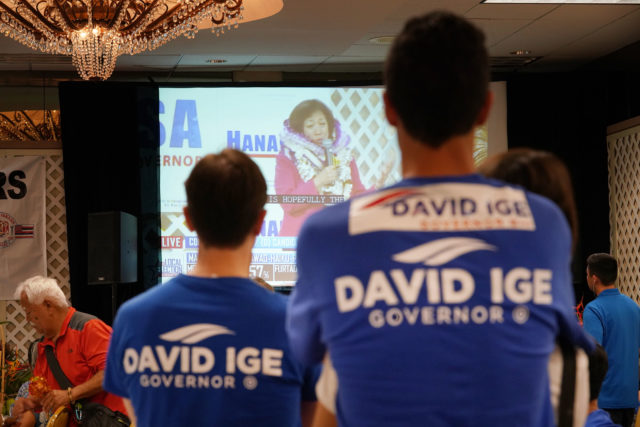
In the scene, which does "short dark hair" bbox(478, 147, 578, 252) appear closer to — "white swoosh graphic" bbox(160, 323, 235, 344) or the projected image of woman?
"white swoosh graphic" bbox(160, 323, 235, 344)

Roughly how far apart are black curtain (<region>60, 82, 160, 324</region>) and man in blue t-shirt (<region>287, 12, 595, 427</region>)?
6450 mm

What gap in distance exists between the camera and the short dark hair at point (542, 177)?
1113 millimetres

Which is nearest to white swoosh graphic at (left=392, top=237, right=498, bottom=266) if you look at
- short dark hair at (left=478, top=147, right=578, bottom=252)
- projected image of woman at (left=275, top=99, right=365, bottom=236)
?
short dark hair at (left=478, top=147, right=578, bottom=252)

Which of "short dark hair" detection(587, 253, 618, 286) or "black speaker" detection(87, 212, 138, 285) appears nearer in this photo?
"short dark hair" detection(587, 253, 618, 286)

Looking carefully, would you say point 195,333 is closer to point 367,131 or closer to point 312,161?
point 312,161

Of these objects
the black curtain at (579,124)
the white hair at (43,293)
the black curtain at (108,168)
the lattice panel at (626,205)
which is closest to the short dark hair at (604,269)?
the white hair at (43,293)

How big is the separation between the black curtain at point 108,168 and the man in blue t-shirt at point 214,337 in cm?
605

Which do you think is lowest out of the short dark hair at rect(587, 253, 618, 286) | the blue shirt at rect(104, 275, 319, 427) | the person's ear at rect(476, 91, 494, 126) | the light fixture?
the short dark hair at rect(587, 253, 618, 286)

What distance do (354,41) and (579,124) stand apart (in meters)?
2.46

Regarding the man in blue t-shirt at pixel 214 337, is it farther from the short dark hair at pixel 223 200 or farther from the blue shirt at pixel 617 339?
the blue shirt at pixel 617 339

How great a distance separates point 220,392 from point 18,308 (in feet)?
19.7

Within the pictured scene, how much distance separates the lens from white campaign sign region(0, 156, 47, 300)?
6816mm

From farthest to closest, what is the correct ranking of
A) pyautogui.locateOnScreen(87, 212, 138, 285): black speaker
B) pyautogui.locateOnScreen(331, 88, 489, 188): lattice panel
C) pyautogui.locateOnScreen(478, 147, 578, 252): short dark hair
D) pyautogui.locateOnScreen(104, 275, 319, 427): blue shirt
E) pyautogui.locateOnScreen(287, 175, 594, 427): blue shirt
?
1. pyautogui.locateOnScreen(331, 88, 489, 188): lattice panel
2. pyautogui.locateOnScreen(87, 212, 138, 285): black speaker
3. pyautogui.locateOnScreen(104, 275, 319, 427): blue shirt
4. pyautogui.locateOnScreen(478, 147, 578, 252): short dark hair
5. pyautogui.locateOnScreen(287, 175, 594, 427): blue shirt

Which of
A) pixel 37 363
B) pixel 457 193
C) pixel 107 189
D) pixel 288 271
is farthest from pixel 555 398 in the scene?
pixel 107 189
